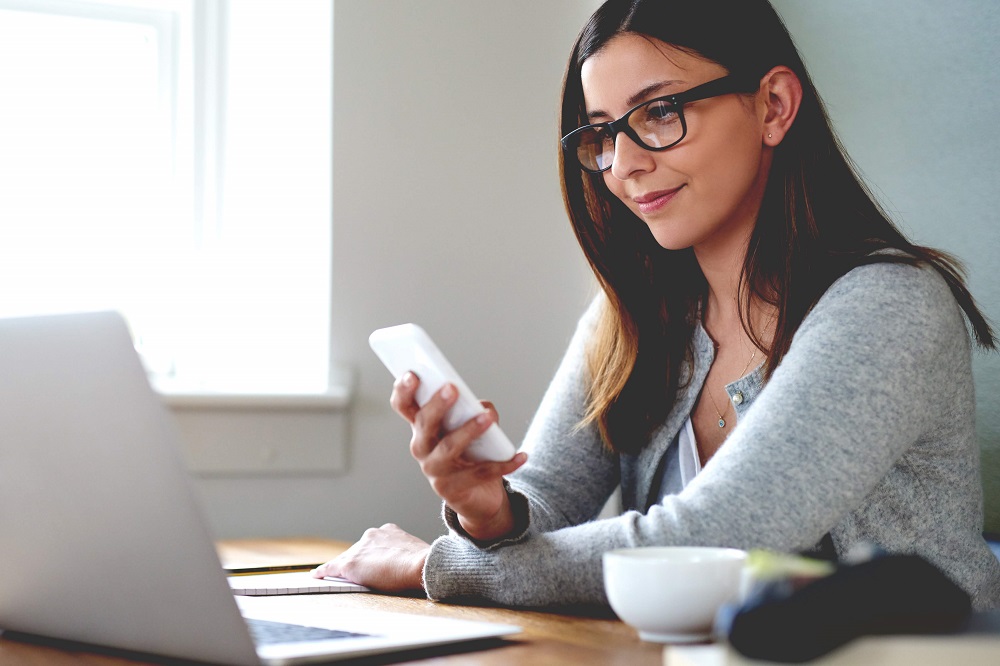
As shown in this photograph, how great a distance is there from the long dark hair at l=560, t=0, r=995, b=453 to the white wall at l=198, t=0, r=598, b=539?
2.73ft

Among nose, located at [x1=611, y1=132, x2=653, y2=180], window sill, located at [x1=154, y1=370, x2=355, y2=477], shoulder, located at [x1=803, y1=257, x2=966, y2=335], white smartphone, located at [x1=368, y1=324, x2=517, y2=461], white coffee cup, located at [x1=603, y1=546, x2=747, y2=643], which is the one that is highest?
nose, located at [x1=611, y1=132, x2=653, y2=180]

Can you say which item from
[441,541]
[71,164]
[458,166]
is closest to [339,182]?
[458,166]

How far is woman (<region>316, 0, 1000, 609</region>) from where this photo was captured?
0.87 m

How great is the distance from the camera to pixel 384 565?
3.43 feet

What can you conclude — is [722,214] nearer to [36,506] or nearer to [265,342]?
[36,506]

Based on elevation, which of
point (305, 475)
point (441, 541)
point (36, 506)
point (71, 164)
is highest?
point (71, 164)

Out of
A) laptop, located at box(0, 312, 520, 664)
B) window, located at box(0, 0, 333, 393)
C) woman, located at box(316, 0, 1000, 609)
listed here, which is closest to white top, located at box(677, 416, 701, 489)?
woman, located at box(316, 0, 1000, 609)

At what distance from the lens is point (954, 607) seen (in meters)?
0.52

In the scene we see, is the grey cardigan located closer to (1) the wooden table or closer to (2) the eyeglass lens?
(1) the wooden table

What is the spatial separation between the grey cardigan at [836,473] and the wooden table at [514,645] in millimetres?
40

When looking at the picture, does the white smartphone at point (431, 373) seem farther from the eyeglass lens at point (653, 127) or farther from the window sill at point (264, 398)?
the window sill at point (264, 398)

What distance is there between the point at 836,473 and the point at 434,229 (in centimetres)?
145

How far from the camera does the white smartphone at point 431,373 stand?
2.64ft

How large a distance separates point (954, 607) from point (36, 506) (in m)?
0.58
